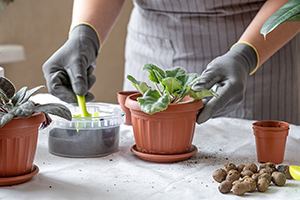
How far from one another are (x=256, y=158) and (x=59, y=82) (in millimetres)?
555

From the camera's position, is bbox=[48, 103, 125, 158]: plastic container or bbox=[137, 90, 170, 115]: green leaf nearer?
bbox=[137, 90, 170, 115]: green leaf

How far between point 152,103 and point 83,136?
0.21 m

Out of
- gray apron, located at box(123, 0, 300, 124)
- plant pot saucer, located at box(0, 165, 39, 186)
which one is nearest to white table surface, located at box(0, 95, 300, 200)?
plant pot saucer, located at box(0, 165, 39, 186)

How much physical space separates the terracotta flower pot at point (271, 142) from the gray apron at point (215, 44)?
558 mm

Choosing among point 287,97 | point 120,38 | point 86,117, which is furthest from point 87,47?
point 120,38

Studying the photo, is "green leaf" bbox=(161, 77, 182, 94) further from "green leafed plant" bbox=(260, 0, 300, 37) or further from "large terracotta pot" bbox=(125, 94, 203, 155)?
"green leafed plant" bbox=(260, 0, 300, 37)

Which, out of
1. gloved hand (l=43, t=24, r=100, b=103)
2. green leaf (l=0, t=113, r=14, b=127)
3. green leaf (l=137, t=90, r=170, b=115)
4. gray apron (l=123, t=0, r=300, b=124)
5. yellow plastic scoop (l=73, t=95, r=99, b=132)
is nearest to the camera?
green leaf (l=0, t=113, r=14, b=127)

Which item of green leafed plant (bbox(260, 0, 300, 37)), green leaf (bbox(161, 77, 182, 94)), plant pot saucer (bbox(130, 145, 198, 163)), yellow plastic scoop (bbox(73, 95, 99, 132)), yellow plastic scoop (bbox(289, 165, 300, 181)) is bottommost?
plant pot saucer (bbox(130, 145, 198, 163))

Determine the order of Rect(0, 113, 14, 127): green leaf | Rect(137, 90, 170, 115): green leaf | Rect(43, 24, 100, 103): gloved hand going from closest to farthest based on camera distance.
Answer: Rect(0, 113, 14, 127): green leaf → Rect(137, 90, 170, 115): green leaf → Rect(43, 24, 100, 103): gloved hand

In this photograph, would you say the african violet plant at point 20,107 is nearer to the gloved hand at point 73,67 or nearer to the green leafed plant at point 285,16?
the gloved hand at point 73,67

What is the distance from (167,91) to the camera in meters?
0.79

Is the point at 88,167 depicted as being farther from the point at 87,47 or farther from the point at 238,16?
the point at 238,16

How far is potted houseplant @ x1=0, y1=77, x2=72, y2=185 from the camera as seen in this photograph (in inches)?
25.4

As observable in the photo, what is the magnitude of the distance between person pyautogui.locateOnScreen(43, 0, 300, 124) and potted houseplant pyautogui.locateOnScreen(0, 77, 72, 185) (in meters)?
0.29
